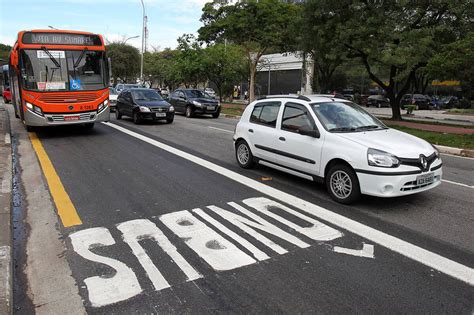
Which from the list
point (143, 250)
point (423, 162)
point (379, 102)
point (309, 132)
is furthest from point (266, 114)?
point (379, 102)

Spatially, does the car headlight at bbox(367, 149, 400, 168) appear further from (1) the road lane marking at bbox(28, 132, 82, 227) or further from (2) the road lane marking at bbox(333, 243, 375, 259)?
(1) the road lane marking at bbox(28, 132, 82, 227)

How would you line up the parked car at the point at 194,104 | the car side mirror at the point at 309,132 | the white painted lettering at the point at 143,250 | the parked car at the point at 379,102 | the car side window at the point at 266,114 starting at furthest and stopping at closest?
the parked car at the point at 379,102 < the parked car at the point at 194,104 < the car side window at the point at 266,114 < the car side mirror at the point at 309,132 < the white painted lettering at the point at 143,250

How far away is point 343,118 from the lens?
21.1 ft

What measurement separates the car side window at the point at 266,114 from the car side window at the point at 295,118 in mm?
258

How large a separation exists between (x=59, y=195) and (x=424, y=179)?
222 inches

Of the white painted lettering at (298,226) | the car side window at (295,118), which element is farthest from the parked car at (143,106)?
the white painted lettering at (298,226)

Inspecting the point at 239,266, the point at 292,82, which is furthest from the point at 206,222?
the point at 292,82

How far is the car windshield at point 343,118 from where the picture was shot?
6.19 m

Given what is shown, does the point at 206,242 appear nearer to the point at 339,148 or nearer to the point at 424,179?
the point at 339,148

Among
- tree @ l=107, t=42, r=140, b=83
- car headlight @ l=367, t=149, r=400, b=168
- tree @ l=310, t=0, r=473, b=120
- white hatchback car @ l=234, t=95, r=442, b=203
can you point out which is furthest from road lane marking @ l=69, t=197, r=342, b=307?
tree @ l=107, t=42, r=140, b=83

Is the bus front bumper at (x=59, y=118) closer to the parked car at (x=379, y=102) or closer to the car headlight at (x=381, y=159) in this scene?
the car headlight at (x=381, y=159)

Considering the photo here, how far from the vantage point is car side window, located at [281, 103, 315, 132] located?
20.9 feet

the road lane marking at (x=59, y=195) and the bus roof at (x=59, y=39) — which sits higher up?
the bus roof at (x=59, y=39)

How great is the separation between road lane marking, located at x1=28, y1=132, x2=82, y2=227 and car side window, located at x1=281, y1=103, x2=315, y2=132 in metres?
3.71
